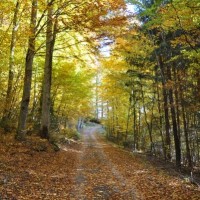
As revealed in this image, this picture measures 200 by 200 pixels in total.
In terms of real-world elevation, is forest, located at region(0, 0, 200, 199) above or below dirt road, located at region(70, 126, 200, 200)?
above

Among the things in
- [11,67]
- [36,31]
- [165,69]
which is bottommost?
[11,67]

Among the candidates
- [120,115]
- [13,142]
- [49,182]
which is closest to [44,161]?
[13,142]

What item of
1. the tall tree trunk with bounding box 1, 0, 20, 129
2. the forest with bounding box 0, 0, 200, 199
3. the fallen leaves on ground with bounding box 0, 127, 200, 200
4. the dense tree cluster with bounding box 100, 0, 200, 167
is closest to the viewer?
the fallen leaves on ground with bounding box 0, 127, 200, 200

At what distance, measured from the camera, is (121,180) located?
33.3 feet

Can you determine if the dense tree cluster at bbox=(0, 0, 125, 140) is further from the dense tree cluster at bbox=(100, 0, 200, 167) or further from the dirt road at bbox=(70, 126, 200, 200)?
the dirt road at bbox=(70, 126, 200, 200)

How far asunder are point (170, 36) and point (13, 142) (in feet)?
35.6

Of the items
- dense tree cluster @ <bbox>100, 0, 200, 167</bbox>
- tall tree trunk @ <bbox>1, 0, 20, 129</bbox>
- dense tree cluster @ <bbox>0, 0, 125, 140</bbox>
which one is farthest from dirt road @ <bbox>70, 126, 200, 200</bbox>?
tall tree trunk @ <bbox>1, 0, 20, 129</bbox>

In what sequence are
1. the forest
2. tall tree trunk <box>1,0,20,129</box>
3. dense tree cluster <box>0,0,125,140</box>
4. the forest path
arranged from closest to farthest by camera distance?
1. the forest path
2. the forest
3. dense tree cluster <box>0,0,125,140</box>
4. tall tree trunk <box>1,0,20,129</box>

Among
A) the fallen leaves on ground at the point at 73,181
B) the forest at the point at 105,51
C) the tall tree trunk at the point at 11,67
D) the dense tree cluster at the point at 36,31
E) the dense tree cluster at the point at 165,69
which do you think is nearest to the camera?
the fallen leaves on ground at the point at 73,181

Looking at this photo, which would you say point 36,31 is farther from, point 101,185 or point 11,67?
point 101,185

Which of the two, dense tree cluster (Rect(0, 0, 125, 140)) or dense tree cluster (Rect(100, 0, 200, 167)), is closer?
dense tree cluster (Rect(0, 0, 125, 140))

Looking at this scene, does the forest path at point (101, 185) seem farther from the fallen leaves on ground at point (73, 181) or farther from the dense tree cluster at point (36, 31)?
the dense tree cluster at point (36, 31)

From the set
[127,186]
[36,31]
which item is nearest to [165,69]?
[36,31]

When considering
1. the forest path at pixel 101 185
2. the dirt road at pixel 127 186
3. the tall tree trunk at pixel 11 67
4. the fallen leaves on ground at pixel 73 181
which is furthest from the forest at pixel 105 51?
the forest path at pixel 101 185
